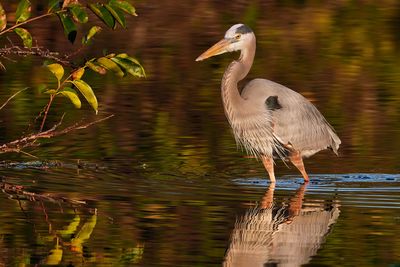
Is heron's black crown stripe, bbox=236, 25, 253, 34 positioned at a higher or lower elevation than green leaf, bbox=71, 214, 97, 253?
higher

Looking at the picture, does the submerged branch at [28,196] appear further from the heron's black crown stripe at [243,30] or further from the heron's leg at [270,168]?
the heron's black crown stripe at [243,30]

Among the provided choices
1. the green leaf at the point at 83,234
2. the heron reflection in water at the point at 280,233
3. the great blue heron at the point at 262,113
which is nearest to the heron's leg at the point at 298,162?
the great blue heron at the point at 262,113

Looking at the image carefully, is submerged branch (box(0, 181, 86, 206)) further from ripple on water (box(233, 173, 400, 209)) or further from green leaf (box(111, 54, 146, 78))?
ripple on water (box(233, 173, 400, 209))

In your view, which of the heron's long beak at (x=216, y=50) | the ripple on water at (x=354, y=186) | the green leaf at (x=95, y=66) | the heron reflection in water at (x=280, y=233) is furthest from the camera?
the heron's long beak at (x=216, y=50)

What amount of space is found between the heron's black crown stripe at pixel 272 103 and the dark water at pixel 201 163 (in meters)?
0.59

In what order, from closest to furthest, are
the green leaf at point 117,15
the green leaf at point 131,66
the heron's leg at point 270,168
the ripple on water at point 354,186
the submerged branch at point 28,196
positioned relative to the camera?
the green leaf at point 117,15 < the green leaf at point 131,66 < the submerged branch at point 28,196 < the ripple on water at point 354,186 < the heron's leg at point 270,168

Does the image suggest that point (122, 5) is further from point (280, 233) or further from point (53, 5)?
point (280, 233)

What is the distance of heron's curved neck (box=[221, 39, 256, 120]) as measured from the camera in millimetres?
11297

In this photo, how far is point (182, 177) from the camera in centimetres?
1098

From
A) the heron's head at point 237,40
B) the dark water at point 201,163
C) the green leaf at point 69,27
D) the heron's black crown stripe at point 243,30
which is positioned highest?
the green leaf at point 69,27

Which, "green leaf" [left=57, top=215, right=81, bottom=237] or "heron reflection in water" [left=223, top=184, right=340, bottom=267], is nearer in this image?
"heron reflection in water" [left=223, top=184, right=340, bottom=267]

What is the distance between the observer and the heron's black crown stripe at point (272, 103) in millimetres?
11305

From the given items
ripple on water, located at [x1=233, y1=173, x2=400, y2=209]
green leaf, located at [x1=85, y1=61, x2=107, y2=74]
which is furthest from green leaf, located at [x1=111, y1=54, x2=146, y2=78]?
ripple on water, located at [x1=233, y1=173, x2=400, y2=209]

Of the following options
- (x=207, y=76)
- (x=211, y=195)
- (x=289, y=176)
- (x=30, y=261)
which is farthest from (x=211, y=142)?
(x=30, y=261)
